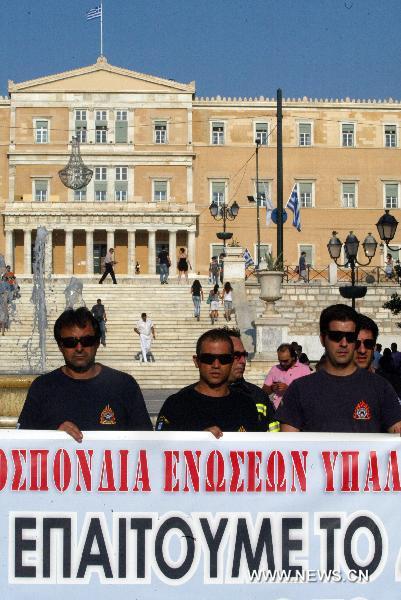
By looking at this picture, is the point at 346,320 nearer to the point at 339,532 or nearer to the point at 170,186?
the point at 339,532

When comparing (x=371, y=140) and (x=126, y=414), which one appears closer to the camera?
(x=126, y=414)

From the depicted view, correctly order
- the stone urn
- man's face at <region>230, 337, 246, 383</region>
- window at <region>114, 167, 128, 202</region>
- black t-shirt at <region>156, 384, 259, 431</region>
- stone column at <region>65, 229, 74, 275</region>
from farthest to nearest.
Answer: window at <region>114, 167, 128, 202</region>, stone column at <region>65, 229, 74, 275</region>, the stone urn, man's face at <region>230, 337, 246, 383</region>, black t-shirt at <region>156, 384, 259, 431</region>

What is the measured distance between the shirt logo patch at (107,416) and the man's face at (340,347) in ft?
3.12

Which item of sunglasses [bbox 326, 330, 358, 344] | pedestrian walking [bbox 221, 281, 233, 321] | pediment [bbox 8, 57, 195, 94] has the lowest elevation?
sunglasses [bbox 326, 330, 358, 344]

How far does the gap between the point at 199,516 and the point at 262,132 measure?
1958 inches

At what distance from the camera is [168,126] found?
2056 inches

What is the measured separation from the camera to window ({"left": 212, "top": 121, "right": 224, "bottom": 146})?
172 ft

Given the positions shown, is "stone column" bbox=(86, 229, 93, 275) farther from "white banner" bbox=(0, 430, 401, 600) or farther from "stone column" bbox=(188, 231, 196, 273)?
"white banner" bbox=(0, 430, 401, 600)

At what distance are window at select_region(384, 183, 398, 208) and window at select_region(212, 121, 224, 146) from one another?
28.0 ft

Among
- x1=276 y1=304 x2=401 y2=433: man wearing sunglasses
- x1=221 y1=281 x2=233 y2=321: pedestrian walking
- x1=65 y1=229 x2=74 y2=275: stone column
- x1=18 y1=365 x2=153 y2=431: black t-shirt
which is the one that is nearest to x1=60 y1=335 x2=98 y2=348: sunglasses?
x1=18 y1=365 x2=153 y2=431: black t-shirt

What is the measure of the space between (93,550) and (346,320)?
1.49 metres

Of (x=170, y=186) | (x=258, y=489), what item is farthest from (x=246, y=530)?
(x=170, y=186)

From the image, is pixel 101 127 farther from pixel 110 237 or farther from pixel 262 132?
pixel 262 132

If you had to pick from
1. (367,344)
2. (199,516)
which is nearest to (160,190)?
(367,344)
